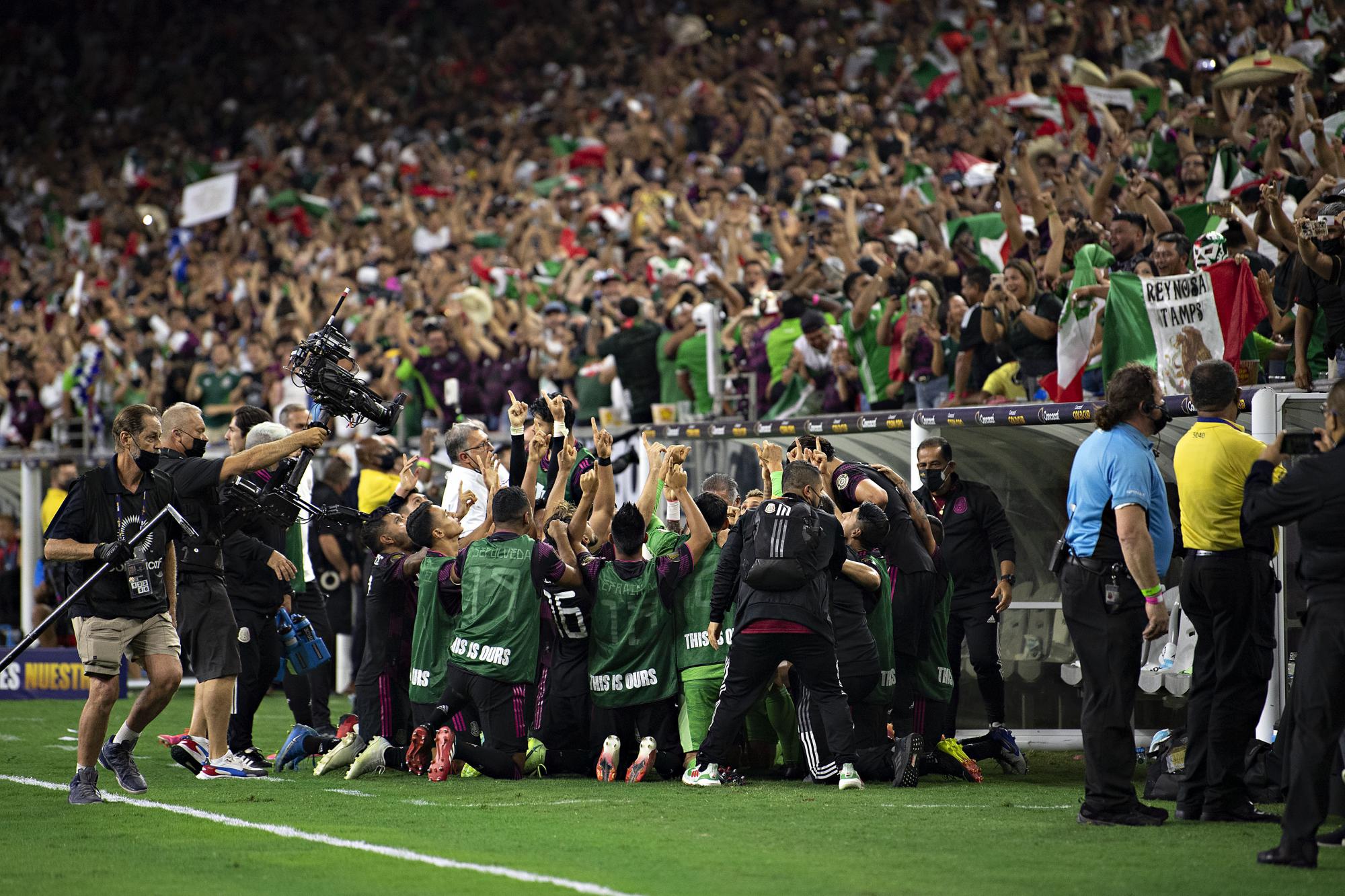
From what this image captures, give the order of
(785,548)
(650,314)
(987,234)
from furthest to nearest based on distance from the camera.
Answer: (650,314) → (987,234) → (785,548)

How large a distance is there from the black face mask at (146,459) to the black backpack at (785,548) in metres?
3.21

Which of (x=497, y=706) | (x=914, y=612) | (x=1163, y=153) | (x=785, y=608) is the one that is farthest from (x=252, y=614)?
(x=1163, y=153)

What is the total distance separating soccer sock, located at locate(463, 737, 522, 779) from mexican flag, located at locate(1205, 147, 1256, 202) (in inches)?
282

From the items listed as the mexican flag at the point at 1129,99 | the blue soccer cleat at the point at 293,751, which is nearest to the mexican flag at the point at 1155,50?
the mexican flag at the point at 1129,99

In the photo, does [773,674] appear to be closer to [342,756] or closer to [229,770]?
[342,756]

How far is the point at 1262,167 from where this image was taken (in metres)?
13.2

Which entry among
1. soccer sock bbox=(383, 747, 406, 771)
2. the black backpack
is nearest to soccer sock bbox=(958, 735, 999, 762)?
the black backpack

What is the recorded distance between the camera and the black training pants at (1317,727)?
A: 21.5 feet

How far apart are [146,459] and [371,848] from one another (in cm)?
275

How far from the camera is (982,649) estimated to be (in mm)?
10891

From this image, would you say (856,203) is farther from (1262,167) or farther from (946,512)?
(946,512)

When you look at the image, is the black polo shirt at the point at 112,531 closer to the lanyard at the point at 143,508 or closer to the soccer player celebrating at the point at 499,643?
the lanyard at the point at 143,508

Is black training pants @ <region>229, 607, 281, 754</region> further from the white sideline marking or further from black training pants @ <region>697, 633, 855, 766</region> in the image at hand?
black training pants @ <region>697, 633, 855, 766</region>

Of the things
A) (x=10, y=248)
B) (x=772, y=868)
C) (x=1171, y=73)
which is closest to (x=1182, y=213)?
(x=1171, y=73)
